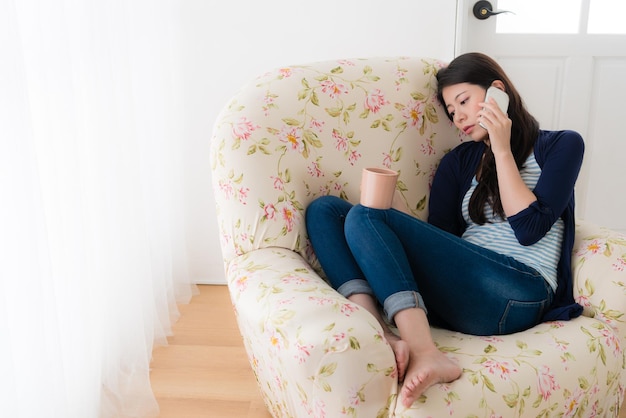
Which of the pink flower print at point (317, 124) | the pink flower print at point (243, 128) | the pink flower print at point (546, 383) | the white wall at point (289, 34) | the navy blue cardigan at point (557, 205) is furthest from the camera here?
the white wall at point (289, 34)

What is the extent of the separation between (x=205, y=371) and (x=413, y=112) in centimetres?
98

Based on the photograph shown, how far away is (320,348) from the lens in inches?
40.1

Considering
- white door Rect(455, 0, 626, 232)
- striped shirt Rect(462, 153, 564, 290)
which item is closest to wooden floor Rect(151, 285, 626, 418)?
striped shirt Rect(462, 153, 564, 290)

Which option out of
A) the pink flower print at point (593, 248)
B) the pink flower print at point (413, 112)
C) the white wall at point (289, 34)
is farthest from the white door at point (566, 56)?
the pink flower print at point (593, 248)

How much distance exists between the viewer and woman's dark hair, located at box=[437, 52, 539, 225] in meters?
1.50

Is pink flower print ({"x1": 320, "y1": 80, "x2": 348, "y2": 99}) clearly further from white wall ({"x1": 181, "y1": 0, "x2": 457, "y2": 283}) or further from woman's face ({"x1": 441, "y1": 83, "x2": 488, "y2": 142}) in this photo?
white wall ({"x1": 181, "y1": 0, "x2": 457, "y2": 283})

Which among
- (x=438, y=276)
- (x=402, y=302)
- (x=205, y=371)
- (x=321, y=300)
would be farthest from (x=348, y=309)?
(x=205, y=371)

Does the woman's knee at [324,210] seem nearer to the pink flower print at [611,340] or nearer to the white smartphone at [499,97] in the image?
the white smartphone at [499,97]

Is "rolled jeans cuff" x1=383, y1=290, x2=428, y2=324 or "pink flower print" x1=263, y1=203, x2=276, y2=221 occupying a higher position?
"pink flower print" x1=263, y1=203, x2=276, y2=221

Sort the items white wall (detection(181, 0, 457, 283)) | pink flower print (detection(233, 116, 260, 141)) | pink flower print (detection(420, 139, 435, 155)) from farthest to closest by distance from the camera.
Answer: white wall (detection(181, 0, 457, 283)) < pink flower print (detection(420, 139, 435, 155)) < pink flower print (detection(233, 116, 260, 141))

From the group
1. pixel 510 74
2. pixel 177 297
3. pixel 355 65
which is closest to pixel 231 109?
pixel 355 65

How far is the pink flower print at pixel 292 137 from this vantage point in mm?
1512

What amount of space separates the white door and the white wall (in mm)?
147

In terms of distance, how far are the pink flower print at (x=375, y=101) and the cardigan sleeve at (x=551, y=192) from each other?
459mm
